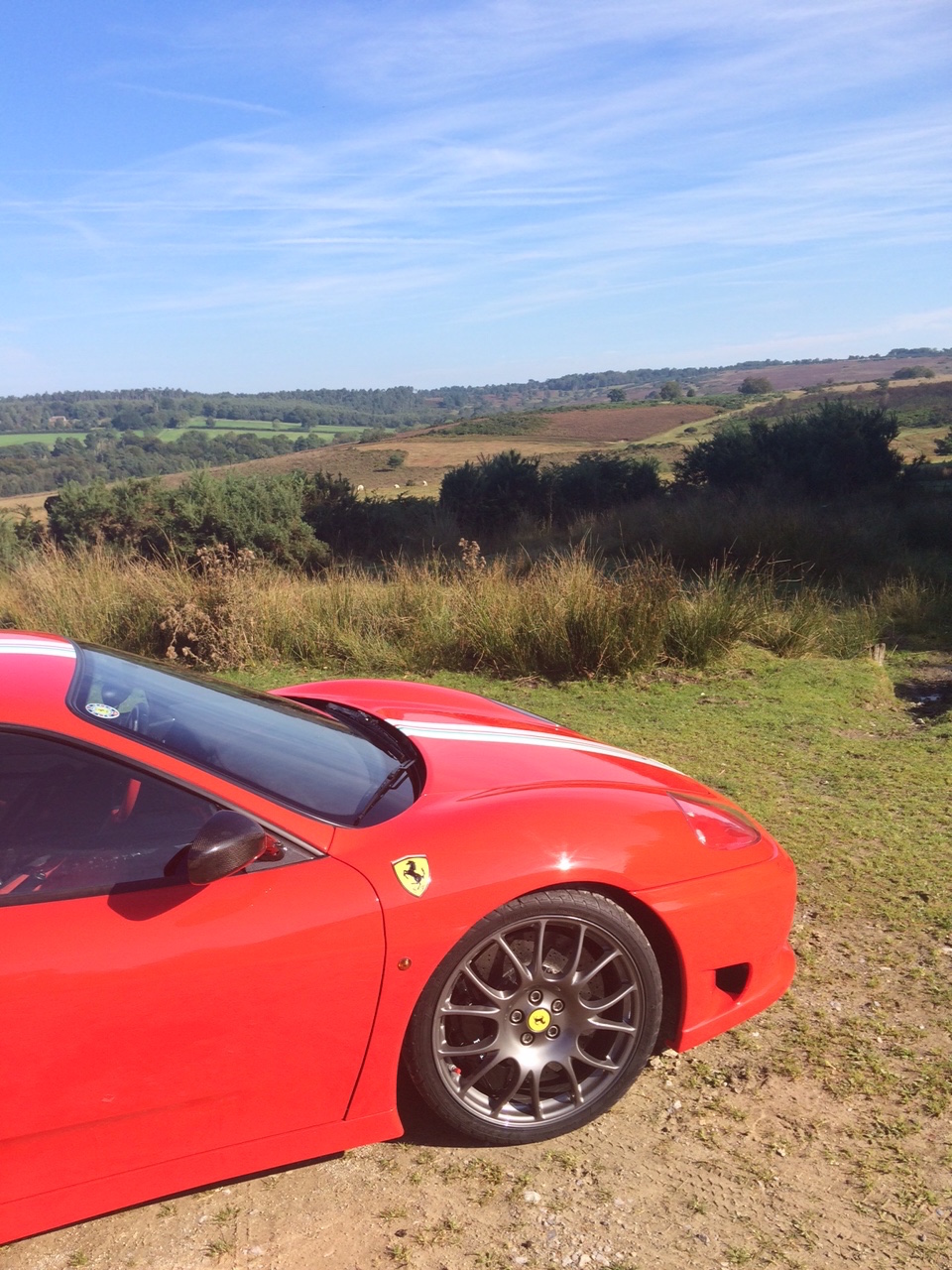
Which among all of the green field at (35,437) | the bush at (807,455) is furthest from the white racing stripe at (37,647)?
the green field at (35,437)

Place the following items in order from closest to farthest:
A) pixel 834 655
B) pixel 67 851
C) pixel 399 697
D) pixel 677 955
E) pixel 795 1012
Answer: pixel 67 851
pixel 677 955
pixel 795 1012
pixel 399 697
pixel 834 655

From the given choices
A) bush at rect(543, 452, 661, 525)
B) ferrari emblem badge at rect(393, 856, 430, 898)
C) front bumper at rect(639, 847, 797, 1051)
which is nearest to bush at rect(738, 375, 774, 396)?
bush at rect(543, 452, 661, 525)

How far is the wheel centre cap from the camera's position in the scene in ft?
8.61

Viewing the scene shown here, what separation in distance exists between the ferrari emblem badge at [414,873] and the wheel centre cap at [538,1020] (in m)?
0.51

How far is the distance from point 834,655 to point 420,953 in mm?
7598

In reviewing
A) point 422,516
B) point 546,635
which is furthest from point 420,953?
point 422,516

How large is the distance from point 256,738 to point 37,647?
724 millimetres

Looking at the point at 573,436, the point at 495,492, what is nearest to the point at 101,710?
the point at 495,492

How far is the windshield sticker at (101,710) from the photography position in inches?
96.5

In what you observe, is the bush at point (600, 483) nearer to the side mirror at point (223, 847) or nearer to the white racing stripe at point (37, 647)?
the white racing stripe at point (37, 647)

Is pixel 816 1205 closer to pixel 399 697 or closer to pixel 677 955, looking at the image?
pixel 677 955

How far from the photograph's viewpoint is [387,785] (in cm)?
279

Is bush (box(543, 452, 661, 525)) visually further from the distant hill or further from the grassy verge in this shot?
the distant hill

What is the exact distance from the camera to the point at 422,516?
2317 cm
